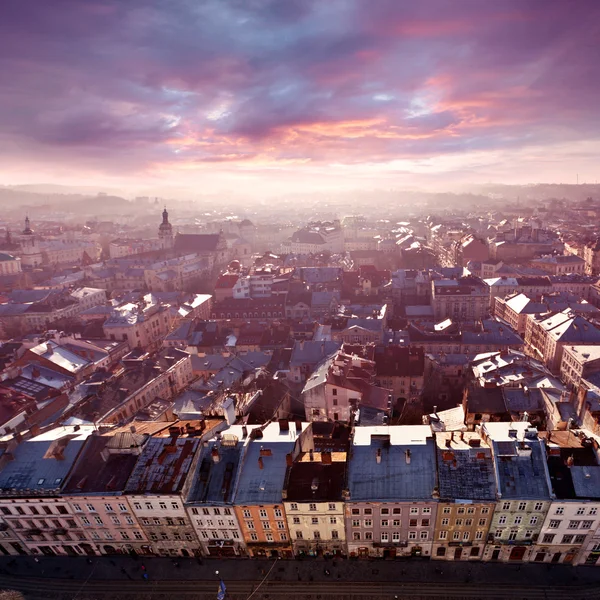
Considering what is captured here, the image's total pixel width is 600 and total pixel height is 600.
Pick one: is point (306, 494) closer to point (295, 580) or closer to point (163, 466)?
point (295, 580)

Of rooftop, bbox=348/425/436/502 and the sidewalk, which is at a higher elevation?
rooftop, bbox=348/425/436/502

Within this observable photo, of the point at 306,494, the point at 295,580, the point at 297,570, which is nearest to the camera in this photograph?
the point at 306,494

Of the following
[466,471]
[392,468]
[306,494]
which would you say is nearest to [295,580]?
[306,494]

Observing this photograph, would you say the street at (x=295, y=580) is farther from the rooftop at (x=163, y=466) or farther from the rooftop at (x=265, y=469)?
the rooftop at (x=163, y=466)

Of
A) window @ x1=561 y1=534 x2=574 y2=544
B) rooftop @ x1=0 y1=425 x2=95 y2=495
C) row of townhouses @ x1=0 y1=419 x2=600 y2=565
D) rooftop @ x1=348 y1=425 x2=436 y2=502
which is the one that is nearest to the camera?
row of townhouses @ x1=0 y1=419 x2=600 y2=565

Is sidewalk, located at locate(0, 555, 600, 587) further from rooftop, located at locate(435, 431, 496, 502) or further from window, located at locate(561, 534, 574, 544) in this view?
→ rooftop, located at locate(435, 431, 496, 502)

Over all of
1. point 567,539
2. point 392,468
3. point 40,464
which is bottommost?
point 567,539

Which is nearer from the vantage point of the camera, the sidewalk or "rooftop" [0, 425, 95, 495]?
the sidewalk

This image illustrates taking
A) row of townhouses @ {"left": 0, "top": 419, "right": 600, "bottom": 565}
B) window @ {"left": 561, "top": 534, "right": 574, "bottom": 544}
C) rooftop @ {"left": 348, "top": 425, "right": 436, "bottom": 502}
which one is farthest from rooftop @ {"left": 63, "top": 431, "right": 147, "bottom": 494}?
window @ {"left": 561, "top": 534, "right": 574, "bottom": 544}
